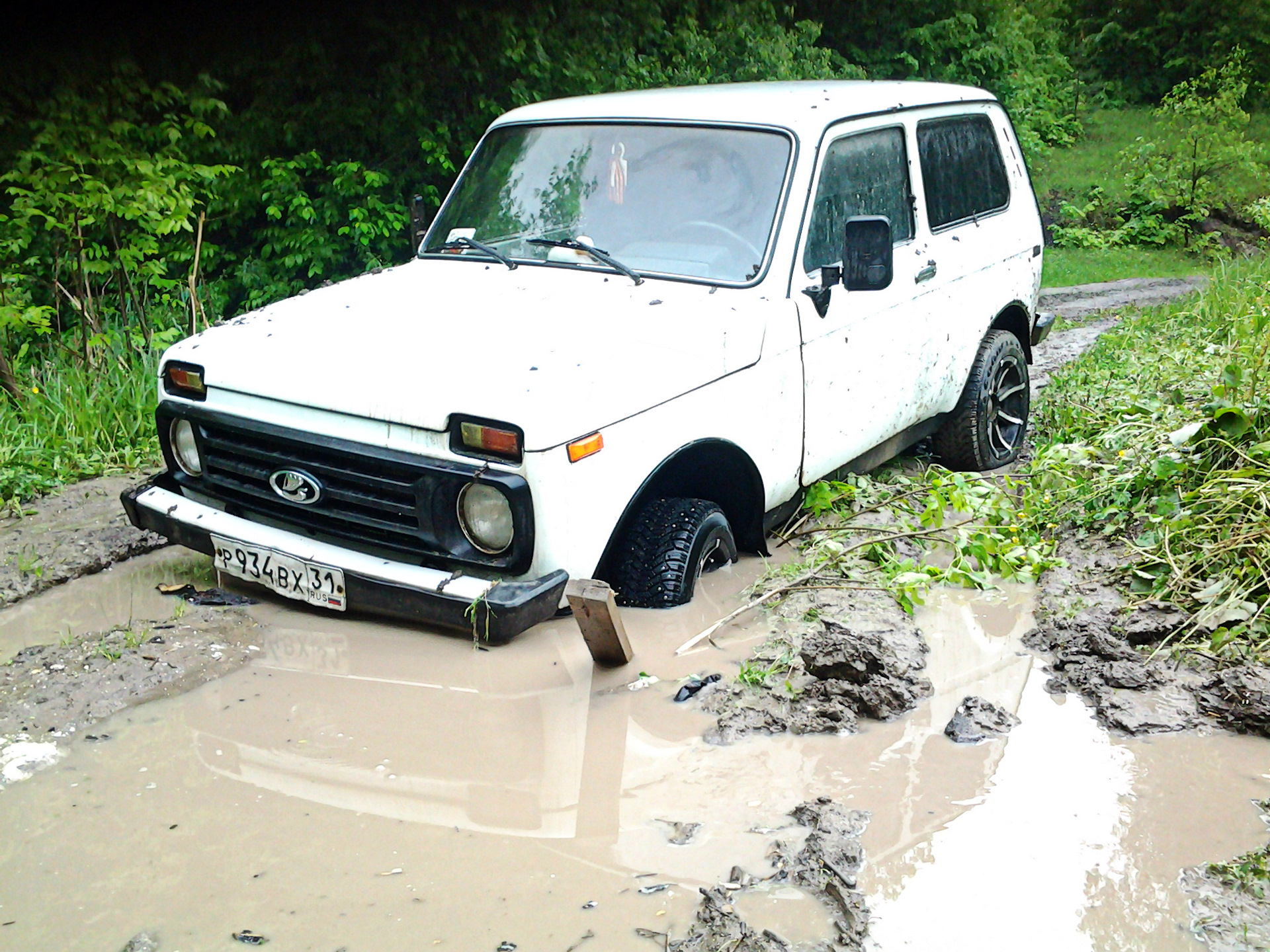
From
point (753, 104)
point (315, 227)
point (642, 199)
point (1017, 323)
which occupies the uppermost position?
point (753, 104)

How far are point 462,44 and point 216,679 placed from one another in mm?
6528

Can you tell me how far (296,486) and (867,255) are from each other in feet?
7.20

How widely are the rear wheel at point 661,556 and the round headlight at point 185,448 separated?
5.15ft

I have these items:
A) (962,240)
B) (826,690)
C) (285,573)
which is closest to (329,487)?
(285,573)

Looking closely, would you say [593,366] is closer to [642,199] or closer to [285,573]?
[642,199]

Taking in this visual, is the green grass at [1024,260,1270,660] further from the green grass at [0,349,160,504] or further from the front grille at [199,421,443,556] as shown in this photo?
the green grass at [0,349,160,504]

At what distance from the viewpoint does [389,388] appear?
3.67 m

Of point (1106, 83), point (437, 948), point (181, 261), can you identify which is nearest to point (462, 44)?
point (181, 261)

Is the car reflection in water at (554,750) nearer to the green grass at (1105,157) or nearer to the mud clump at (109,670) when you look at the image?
the mud clump at (109,670)

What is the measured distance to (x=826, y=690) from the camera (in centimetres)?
365

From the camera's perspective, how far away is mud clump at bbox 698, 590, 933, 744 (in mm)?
3543

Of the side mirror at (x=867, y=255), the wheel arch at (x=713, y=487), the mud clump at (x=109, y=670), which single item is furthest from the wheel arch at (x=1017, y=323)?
the mud clump at (x=109, y=670)

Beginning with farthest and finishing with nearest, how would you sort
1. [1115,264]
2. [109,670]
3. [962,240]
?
[1115,264] < [962,240] < [109,670]

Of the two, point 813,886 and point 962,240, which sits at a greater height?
point 962,240
